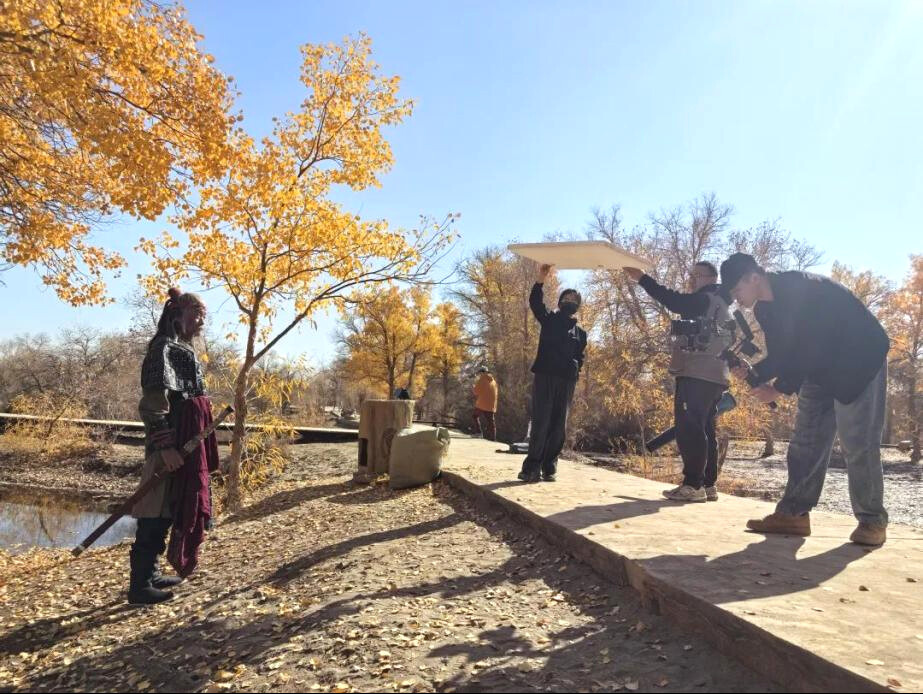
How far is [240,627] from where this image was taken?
331 centimetres

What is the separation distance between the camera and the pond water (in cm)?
1187

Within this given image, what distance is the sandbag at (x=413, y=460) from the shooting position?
24.1ft

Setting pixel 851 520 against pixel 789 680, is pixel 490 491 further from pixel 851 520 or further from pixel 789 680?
pixel 789 680

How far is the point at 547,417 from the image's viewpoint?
6027 millimetres

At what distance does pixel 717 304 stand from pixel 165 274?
22.4ft

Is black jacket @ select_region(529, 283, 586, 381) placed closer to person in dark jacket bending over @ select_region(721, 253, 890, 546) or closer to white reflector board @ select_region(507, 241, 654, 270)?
white reflector board @ select_region(507, 241, 654, 270)

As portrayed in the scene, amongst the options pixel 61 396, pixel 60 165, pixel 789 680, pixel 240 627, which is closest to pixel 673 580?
pixel 789 680

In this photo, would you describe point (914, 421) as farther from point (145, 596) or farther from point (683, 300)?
point (145, 596)

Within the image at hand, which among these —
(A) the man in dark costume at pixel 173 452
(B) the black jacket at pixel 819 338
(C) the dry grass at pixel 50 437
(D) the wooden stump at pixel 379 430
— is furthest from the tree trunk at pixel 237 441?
(C) the dry grass at pixel 50 437

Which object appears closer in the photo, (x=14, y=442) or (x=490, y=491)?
(x=490, y=491)

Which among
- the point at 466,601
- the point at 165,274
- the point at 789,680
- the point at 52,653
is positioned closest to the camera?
the point at 789,680

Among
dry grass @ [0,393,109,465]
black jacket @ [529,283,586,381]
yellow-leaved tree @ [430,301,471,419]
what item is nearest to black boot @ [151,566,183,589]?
black jacket @ [529,283,586,381]

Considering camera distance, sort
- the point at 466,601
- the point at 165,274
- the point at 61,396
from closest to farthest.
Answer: the point at 466,601
the point at 165,274
the point at 61,396

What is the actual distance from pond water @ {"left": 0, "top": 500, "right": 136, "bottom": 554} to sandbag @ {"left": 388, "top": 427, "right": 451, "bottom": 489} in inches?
280
